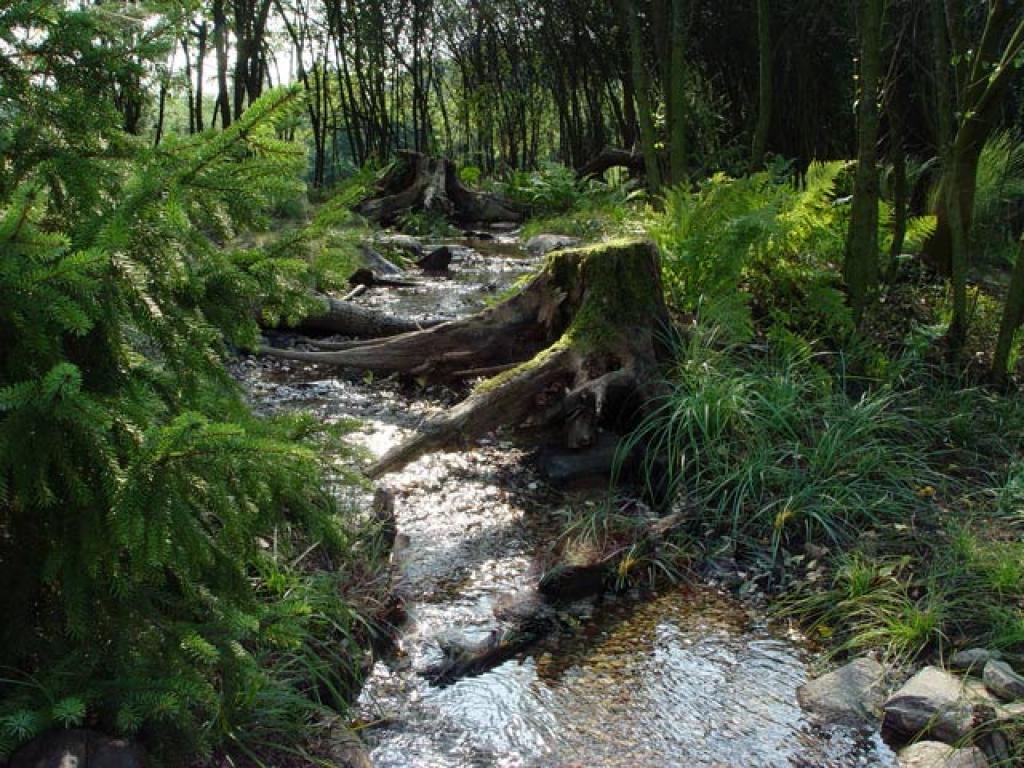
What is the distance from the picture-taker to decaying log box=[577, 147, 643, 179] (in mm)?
17178

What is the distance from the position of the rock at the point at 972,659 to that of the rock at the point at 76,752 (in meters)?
2.72

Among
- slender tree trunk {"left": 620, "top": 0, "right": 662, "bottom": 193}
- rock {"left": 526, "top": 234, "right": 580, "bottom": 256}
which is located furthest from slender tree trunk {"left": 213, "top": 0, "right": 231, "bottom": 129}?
slender tree trunk {"left": 620, "top": 0, "right": 662, "bottom": 193}

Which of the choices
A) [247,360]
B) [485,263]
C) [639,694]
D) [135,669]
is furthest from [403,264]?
[135,669]

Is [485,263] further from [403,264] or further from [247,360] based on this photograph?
[247,360]

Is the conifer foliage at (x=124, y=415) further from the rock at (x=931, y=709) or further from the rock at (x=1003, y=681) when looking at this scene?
the rock at (x=1003, y=681)

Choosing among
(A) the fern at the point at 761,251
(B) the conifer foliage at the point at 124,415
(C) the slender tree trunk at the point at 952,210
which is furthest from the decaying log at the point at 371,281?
(B) the conifer foliage at the point at 124,415

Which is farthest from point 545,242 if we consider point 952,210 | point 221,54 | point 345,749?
point 345,749

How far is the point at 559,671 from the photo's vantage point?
3.37 meters

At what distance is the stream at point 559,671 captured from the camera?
2902 millimetres

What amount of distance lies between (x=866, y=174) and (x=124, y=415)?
533 centimetres

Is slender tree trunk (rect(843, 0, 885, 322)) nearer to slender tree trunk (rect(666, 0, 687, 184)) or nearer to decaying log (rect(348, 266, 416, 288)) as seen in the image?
slender tree trunk (rect(666, 0, 687, 184))

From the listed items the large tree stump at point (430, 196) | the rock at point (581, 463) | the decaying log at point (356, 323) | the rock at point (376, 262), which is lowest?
the rock at point (581, 463)

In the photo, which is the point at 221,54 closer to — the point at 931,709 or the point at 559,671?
the point at 559,671

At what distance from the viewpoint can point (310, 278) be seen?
267cm
